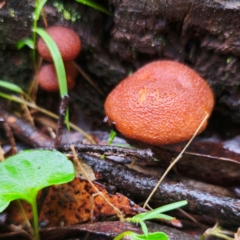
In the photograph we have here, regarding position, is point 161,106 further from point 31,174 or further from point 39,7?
point 39,7

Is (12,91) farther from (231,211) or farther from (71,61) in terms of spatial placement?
(231,211)

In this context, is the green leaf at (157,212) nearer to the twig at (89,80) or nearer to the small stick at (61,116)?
the small stick at (61,116)

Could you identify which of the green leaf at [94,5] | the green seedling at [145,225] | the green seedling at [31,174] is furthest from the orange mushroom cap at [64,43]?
the green seedling at [145,225]

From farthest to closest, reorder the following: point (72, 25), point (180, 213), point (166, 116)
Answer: point (72, 25) < point (180, 213) < point (166, 116)

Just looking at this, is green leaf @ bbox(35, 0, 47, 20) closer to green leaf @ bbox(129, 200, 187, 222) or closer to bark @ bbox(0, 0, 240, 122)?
bark @ bbox(0, 0, 240, 122)

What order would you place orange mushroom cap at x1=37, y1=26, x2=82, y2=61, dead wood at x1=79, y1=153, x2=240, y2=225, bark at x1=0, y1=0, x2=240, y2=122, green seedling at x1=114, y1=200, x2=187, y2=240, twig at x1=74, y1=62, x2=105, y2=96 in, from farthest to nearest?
twig at x1=74, y1=62, x2=105, y2=96 < orange mushroom cap at x1=37, y1=26, x2=82, y2=61 < bark at x1=0, y1=0, x2=240, y2=122 < dead wood at x1=79, y1=153, x2=240, y2=225 < green seedling at x1=114, y1=200, x2=187, y2=240

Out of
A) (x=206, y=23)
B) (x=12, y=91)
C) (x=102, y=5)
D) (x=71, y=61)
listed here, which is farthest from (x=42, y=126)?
(x=206, y=23)

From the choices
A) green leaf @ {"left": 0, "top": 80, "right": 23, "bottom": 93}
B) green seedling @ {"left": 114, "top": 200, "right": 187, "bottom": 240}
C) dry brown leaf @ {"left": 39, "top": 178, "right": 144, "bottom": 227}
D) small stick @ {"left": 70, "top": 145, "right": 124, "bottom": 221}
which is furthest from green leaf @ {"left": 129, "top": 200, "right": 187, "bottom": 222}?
green leaf @ {"left": 0, "top": 80, "right": 23, "bottom": 93}
